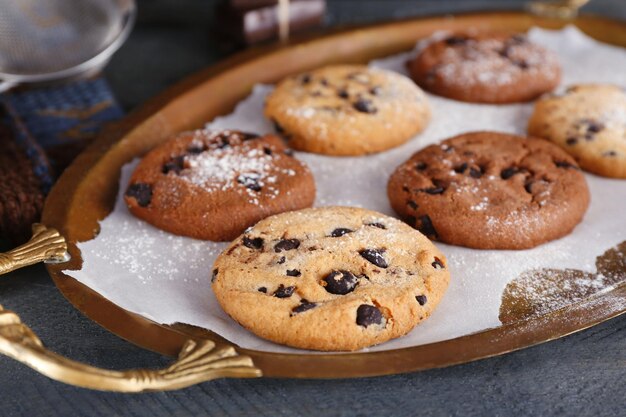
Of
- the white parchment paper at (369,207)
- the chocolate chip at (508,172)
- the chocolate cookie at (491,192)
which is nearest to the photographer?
the white parchment paper at (369,207)

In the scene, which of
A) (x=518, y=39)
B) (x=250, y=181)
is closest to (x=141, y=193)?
(x=250, y=181)

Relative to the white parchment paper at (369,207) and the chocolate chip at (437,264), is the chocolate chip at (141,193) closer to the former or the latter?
the white parchment paper at (369,207)

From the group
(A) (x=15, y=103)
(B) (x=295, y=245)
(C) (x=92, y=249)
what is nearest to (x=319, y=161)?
(B) (x=295, y=245)

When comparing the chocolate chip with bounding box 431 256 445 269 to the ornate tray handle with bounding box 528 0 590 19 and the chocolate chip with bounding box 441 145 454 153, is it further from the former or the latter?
the ornate tray handle with bounding box 528 0 590 19

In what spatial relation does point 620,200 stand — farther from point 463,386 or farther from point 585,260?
point 463,386

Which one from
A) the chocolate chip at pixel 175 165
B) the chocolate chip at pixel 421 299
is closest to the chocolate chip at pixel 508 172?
the chocolate chip at pixel 421 299

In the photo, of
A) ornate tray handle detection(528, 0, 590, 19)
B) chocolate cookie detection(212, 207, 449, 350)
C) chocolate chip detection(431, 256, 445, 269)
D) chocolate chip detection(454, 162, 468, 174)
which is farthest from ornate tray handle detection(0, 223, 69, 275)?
ornate tray handle detection(528, 0, 590, 19)

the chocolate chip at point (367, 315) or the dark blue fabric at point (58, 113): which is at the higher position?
the chocolate chip at point (367, 315)

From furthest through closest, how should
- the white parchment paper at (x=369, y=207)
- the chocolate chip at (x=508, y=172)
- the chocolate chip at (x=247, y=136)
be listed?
the chocolate chip at (x=247, y=136) → the chocolate chip at (x=508, y=172) → the white parchment paper at (x=369, y=207)
